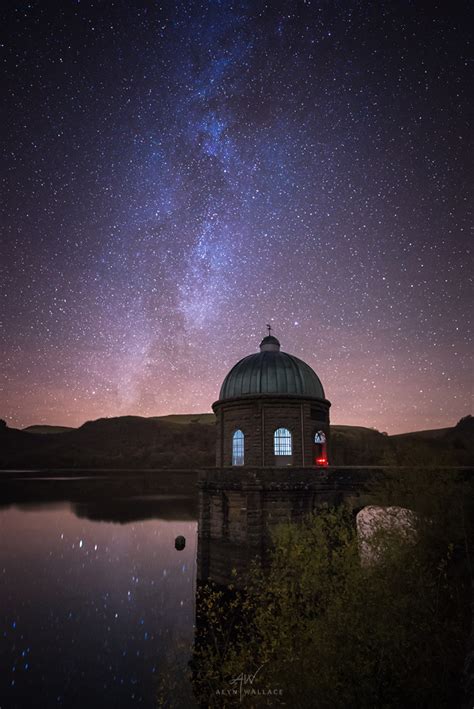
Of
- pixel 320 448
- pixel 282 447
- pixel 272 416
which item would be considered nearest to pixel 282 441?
pixel 282 447

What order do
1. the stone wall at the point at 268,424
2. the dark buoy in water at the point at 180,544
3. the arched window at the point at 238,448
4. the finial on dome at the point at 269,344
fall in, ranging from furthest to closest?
the dark buoy in water at the point at 180,544, the finial on dome at the point at 269,344, the arched window at the point at 238,448, the stone wall at the point at 268,424

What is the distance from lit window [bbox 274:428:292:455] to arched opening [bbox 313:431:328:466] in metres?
2.11

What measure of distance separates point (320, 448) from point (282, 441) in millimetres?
3405

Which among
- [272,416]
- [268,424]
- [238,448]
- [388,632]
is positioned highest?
[272,416]

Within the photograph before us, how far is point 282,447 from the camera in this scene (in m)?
29.8

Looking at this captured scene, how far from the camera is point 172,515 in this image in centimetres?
7488

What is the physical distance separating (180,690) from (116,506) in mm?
74913

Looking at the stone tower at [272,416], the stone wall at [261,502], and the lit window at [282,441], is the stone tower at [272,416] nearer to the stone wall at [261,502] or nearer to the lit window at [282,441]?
the lit window at [282,441]

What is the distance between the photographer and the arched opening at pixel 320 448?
3092 cm

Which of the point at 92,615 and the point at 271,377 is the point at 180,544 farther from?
the point at 271,377

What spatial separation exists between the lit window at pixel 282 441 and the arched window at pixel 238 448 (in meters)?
2.51

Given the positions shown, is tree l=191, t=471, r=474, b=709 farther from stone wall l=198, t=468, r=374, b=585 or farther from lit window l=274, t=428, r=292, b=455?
lit window l=274, t=428, r=292, b=455

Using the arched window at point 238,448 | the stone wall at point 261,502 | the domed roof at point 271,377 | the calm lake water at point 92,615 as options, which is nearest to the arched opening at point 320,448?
the domed roof at point 271,377

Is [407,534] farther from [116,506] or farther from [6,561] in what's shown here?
[116,506]
